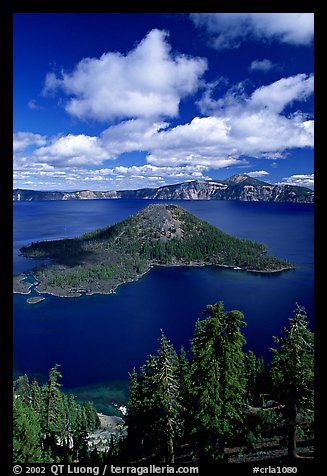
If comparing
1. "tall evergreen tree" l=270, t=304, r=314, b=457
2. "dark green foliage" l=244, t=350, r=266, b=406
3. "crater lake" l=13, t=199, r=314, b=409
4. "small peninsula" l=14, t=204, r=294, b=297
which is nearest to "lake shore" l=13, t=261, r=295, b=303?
"small peninsula" l=14, t=204, r=294, b=297

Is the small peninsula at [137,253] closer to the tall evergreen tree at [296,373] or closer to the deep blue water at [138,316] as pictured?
the deep blue water at [138,316]

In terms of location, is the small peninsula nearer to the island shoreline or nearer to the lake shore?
the lake shore

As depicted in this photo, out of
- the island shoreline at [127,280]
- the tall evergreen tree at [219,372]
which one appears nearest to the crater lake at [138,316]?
the island shoreline at [127,280]

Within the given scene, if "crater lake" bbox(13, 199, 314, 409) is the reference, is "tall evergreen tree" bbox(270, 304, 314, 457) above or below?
above

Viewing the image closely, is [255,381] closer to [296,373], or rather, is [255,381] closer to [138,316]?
[296,373]

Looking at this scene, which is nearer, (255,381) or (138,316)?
(255,381)

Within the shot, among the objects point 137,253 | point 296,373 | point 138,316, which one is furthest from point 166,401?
point 137,253

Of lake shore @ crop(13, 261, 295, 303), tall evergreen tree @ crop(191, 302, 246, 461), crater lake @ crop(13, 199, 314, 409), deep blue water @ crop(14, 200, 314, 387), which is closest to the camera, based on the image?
tall evergreen tree @ crop(191, 302, 246, 461)
